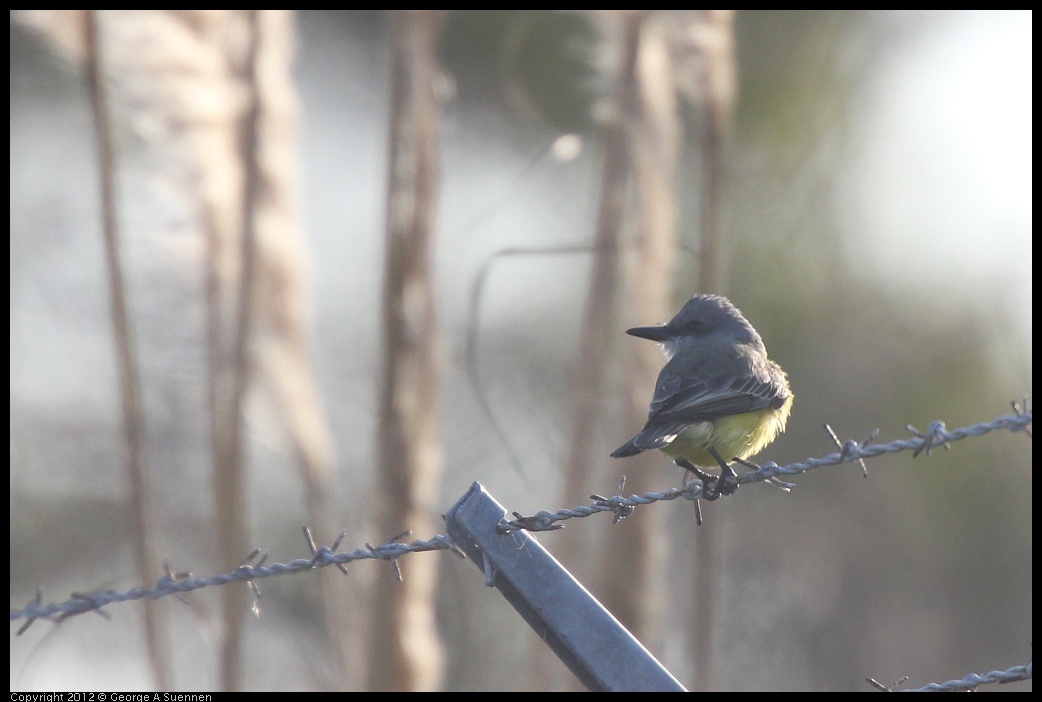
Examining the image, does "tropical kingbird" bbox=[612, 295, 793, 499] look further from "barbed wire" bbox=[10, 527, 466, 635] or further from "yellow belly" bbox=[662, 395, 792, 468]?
"barbed wire" bbox=[10, 527, 466, 635]

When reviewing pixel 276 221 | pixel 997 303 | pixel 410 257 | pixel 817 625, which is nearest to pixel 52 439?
pixel 276 221

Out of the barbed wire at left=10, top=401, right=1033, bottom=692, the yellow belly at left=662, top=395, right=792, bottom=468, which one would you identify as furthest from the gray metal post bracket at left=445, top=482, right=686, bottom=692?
the yellow belly at left=662, top=395, right=792, bottom=468

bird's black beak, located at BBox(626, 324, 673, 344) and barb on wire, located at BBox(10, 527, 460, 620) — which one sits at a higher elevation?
bird's black beak, located at BBox(626, 324, 673, 344)

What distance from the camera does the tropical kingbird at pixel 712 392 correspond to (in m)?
3.75

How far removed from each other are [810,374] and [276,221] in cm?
1060

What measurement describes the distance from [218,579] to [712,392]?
1.88 metres

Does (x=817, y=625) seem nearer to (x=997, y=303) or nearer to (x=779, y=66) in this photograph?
(x=997, y=303)

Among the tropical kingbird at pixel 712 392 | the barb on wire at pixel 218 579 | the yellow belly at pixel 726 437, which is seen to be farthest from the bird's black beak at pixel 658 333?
the barb on wire at pixel 218 579

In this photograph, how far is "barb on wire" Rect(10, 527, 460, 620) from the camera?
2.53 meters

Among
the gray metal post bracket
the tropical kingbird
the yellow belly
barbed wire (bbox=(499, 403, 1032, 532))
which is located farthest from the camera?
the yellow belly

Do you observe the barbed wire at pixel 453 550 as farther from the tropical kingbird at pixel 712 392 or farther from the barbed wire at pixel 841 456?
the tropical kingbird at pixel 712 392

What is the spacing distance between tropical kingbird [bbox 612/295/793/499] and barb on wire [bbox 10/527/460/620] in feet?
3.56

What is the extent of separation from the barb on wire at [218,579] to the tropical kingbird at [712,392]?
42.8 inches

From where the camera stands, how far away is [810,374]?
49.2ft
